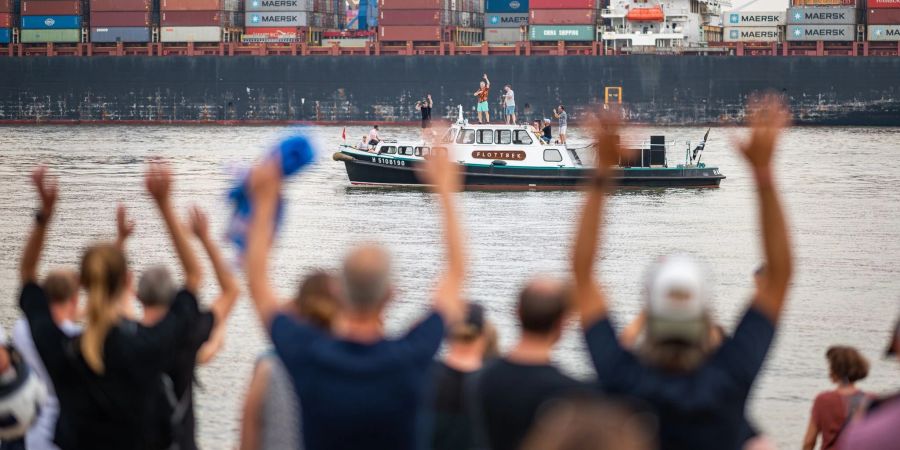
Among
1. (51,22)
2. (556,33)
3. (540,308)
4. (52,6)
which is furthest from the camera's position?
(52,6)

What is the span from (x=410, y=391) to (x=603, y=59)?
60.5 metres

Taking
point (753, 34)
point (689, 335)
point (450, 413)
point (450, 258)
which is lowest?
point (450, 413)

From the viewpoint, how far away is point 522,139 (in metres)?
29.2

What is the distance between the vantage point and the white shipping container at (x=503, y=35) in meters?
69.9

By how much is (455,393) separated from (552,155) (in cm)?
2531

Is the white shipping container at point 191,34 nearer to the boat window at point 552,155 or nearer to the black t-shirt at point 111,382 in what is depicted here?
the boat window at point 552,155

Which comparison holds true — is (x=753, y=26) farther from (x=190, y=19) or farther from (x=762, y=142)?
(x=762, y=142)

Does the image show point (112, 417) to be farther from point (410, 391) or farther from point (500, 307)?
point (500, 307)

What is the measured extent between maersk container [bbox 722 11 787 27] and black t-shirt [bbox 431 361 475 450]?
6361 centimetres

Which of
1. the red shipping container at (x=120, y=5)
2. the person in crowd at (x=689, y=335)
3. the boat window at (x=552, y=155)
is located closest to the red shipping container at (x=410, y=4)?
the red shipping container at (x=120, y=5)

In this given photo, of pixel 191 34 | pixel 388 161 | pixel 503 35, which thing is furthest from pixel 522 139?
pixel 191 34

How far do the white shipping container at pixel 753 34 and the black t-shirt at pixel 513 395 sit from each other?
2527 inches

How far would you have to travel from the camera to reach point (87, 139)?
179 feet

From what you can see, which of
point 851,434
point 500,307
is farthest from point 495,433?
point 500,307
